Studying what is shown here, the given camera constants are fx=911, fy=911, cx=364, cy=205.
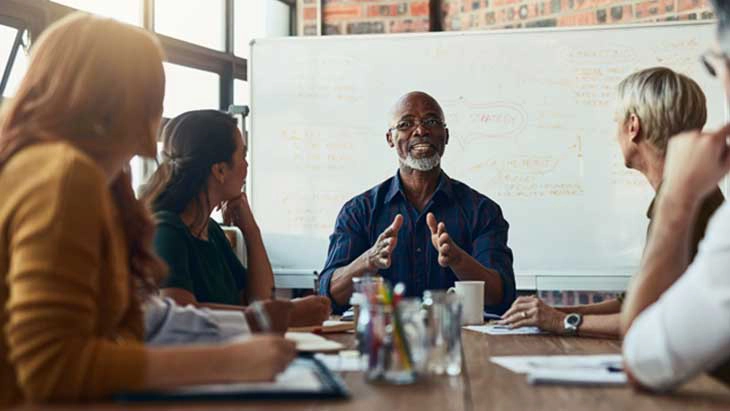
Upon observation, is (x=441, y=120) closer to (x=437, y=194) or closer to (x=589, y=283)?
(x=437, y=194)

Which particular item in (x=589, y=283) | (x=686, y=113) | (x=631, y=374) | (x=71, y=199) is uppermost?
(x=686, y=113)

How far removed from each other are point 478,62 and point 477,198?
1.24 m

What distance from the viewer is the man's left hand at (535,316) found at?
7.09 feet

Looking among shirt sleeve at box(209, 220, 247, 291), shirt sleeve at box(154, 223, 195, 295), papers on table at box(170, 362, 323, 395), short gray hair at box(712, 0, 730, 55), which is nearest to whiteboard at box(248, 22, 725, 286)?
shirt sleeve at box(209, 220, 247, 291)

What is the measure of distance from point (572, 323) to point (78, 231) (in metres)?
1.35

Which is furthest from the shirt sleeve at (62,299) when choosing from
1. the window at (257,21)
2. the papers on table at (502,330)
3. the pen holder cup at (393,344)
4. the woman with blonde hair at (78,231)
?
the window at (257,21)

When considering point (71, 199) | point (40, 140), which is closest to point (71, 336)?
point (71, 199)

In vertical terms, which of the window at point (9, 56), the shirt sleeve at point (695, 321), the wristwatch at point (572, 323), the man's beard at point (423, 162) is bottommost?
the wristwatch at point (572, 323)

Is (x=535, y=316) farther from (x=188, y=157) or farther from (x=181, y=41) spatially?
(x=181, y=41)

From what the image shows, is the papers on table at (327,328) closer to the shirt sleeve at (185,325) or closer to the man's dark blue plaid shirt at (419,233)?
the shirt sleeve at (185,325)

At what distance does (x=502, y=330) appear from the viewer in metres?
2.22

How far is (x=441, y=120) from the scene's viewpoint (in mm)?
3441

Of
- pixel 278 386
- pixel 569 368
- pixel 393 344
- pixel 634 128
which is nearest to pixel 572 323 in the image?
pixel 634 128

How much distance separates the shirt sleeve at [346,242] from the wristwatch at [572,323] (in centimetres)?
109
